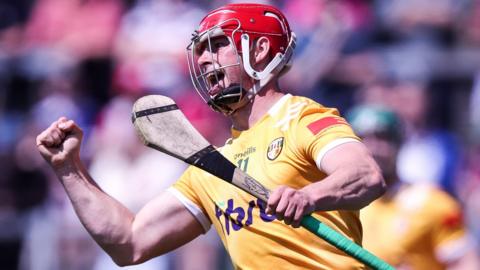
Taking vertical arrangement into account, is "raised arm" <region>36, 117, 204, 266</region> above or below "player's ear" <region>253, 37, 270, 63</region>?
below

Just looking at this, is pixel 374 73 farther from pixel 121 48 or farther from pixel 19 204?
pixel 19 204

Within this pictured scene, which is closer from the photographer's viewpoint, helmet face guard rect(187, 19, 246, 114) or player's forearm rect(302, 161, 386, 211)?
player's forearm rect(302, 161, 386, 211)

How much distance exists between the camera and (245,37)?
204 inches

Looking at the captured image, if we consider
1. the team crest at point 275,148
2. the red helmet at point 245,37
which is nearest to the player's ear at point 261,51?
the red helmet at point 245,37

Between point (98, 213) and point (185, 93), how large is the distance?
4725 millimetres

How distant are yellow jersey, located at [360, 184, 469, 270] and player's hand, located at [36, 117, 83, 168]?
2692mm

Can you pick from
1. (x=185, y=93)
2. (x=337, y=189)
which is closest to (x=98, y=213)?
(x=337, y=189)

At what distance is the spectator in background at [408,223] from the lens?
7375mm

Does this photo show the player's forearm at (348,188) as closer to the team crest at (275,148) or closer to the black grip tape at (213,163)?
the black grip tape at (213,163)

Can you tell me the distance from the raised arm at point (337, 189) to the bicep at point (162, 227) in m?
0.96

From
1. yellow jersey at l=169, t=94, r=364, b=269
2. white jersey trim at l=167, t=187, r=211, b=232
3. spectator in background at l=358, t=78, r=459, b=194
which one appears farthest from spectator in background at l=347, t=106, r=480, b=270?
yellow jersey at l=169, t=94, r=364, b=269

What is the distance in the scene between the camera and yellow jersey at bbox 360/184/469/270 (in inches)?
290

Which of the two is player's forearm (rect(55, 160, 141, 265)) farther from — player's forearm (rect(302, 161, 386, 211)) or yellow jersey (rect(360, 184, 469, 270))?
yellow jersey (rect(360, 184, 469, 270))

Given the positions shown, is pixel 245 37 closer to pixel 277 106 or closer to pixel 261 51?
pixel 261 51
